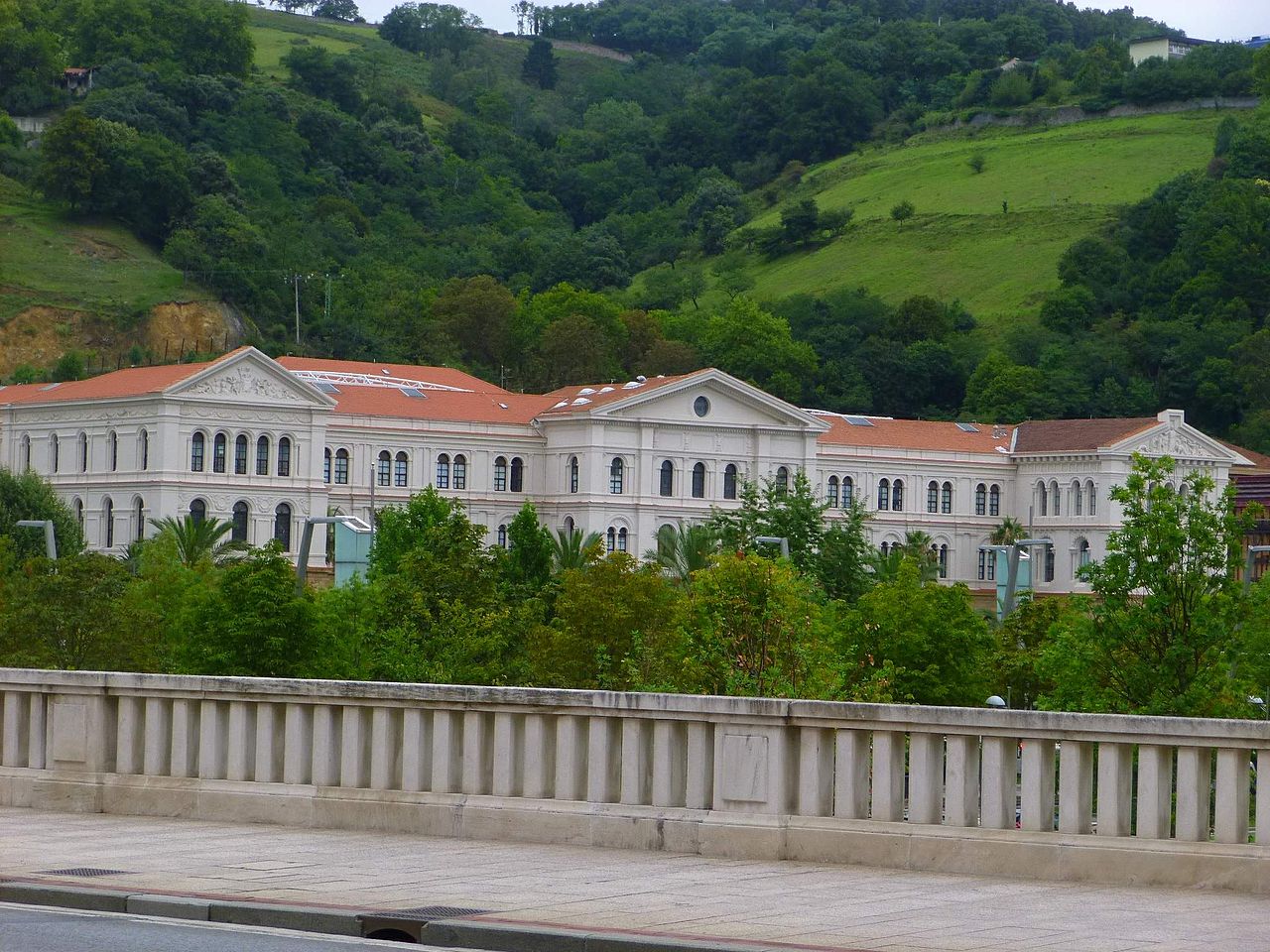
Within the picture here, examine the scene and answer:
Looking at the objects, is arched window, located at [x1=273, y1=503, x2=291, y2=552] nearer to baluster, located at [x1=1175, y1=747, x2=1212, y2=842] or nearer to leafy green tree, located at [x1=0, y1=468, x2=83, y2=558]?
leafy green tree, located at [x1=0, y1=468, x2=83, y2=558]

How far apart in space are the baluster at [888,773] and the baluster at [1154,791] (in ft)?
5.53

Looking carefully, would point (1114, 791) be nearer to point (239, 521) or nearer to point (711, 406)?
point (239, 521)

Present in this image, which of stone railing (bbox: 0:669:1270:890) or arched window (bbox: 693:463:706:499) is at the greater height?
arched window (bbox: 693:463:706:499)

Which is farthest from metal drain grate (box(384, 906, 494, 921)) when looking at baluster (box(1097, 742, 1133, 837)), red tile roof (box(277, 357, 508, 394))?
red tile roof (box(277, 357, 508, 394))

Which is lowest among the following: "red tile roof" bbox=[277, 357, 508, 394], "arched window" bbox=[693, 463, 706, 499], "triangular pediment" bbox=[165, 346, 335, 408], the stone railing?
the stone railing

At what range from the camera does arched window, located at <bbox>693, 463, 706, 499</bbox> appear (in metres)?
125

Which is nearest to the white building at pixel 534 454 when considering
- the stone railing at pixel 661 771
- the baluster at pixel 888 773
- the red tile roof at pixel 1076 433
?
the red tile roof at pixel 1076 433

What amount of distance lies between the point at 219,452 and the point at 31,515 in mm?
15978

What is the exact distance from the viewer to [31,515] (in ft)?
326

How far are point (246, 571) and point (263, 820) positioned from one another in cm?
3765

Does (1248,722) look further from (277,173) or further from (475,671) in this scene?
(277,173)

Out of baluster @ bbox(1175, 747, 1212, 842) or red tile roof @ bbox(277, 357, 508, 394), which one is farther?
red tile roof @ bbox(277, 357, 508, 394)

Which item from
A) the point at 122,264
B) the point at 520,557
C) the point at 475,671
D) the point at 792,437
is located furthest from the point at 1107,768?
the point at 122,264

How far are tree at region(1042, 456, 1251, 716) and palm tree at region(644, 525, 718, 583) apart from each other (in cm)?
5882
